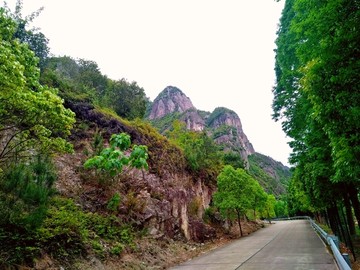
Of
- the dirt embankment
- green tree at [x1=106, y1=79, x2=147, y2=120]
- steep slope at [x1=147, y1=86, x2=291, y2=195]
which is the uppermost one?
steep slope at [x1=147, y1=86, x2=291, y2=195]

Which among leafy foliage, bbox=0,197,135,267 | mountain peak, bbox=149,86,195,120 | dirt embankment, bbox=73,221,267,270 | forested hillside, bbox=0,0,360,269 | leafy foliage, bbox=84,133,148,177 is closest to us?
forested hillside, bbox=0,0,360,269

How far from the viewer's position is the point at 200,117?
431ft

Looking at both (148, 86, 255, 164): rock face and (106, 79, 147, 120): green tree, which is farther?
(148, 86, 255, 164): rock face

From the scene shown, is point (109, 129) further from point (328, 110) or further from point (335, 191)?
point (328, 110)

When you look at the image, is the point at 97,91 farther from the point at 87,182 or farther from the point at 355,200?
the point at 355,200

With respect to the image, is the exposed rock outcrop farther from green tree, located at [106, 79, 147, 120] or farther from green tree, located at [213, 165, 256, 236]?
green tree, located at [106, 79, 147, 120]

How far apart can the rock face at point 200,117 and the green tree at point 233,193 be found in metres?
86.4

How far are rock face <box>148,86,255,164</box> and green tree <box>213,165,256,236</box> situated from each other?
8638 cm

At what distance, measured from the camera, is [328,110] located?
5.37 m

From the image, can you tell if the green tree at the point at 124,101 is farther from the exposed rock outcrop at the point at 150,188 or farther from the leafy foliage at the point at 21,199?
the leafy foliage at the point at 21,199

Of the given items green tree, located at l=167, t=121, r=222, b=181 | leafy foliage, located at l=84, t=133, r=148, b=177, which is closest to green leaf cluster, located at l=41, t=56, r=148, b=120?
leafy foliage, located at l=84, t=133, r=148, b=177

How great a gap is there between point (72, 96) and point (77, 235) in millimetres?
10573

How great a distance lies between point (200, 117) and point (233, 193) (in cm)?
10877

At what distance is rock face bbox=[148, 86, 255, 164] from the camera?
391 feet
